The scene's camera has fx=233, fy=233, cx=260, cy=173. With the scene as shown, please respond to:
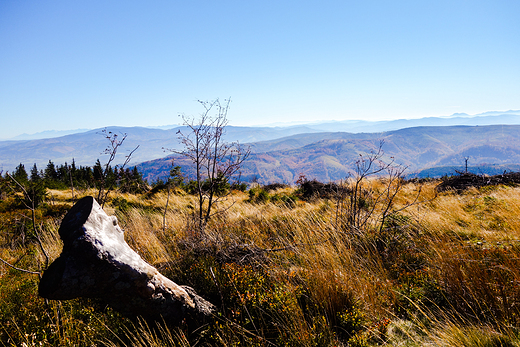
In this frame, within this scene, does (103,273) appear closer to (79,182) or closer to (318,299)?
(318,299)

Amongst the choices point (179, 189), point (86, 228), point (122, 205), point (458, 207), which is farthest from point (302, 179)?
point (86, 228)

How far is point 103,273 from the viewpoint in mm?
1852

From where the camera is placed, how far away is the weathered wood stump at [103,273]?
68.8 inches

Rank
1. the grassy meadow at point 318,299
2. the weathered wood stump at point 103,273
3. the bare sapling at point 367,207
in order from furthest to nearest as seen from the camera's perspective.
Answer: the bare sapling at point 367,207 < the grassy meadow at point 318,299 < the weathered wood stump at point 103,273

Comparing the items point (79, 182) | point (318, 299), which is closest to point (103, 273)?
point (318, 299)

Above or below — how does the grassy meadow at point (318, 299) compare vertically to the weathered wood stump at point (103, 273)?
below

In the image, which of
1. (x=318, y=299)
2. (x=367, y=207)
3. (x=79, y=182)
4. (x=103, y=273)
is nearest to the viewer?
(x=103, y=273)

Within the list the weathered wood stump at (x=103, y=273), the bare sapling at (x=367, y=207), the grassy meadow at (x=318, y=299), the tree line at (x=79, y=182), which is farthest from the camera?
the tree line at (x=79, y=182)

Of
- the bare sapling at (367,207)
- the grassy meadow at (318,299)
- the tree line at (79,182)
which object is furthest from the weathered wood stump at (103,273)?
the bare sapling at (367,207)

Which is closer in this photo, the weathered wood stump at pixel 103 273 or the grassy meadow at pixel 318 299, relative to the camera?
the weathered wood stump at pixel 103 273

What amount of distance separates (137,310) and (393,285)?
9.99ft

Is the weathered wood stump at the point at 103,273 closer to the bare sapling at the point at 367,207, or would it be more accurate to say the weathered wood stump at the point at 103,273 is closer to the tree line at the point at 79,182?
the tree line at the point at 79,182

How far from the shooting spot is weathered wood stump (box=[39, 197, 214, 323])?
5.74 feet

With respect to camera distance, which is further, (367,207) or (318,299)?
(367,207)
